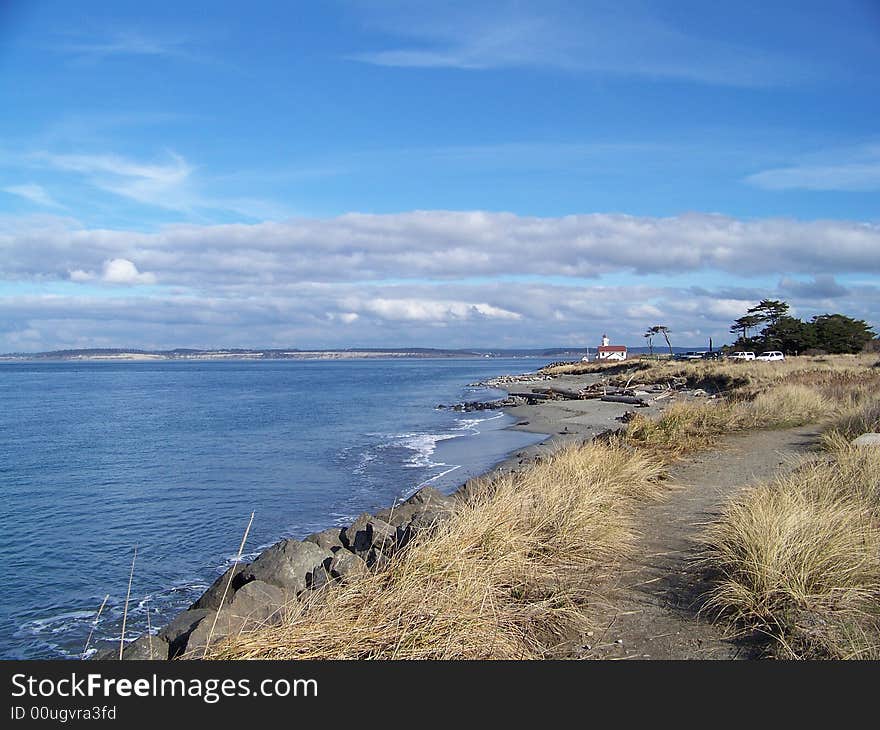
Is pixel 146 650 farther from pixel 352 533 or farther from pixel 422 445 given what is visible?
pixel 422 445

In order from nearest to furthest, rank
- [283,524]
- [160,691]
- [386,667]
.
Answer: [160,691], [386,667], [283,524]

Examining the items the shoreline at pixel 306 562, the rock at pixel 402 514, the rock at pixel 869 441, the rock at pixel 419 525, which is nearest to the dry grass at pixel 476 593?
the rock at pixel 419 525

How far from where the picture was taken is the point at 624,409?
33.7m

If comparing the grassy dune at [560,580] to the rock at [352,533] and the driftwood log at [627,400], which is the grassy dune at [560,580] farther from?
the driftwood log at [627,400]

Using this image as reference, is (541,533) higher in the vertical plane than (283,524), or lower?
higher

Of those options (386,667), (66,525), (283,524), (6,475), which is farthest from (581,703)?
(6,475)

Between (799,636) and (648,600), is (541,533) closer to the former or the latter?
(648,600)

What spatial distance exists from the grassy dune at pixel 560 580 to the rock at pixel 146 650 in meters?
1.35

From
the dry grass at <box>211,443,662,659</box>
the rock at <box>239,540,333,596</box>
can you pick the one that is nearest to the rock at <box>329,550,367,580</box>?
the rock at <box>239,540,333,596</box>

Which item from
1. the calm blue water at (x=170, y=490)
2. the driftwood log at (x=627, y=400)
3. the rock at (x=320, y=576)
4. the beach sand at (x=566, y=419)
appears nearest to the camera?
the rock at (x=320, y=576)

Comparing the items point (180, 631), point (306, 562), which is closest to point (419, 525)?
point (306, 562)

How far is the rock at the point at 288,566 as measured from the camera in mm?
8125

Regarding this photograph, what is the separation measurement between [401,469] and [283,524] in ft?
23.5

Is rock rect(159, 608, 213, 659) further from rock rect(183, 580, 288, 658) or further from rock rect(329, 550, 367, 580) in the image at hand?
rock rect(329, 550, 367, 580)
